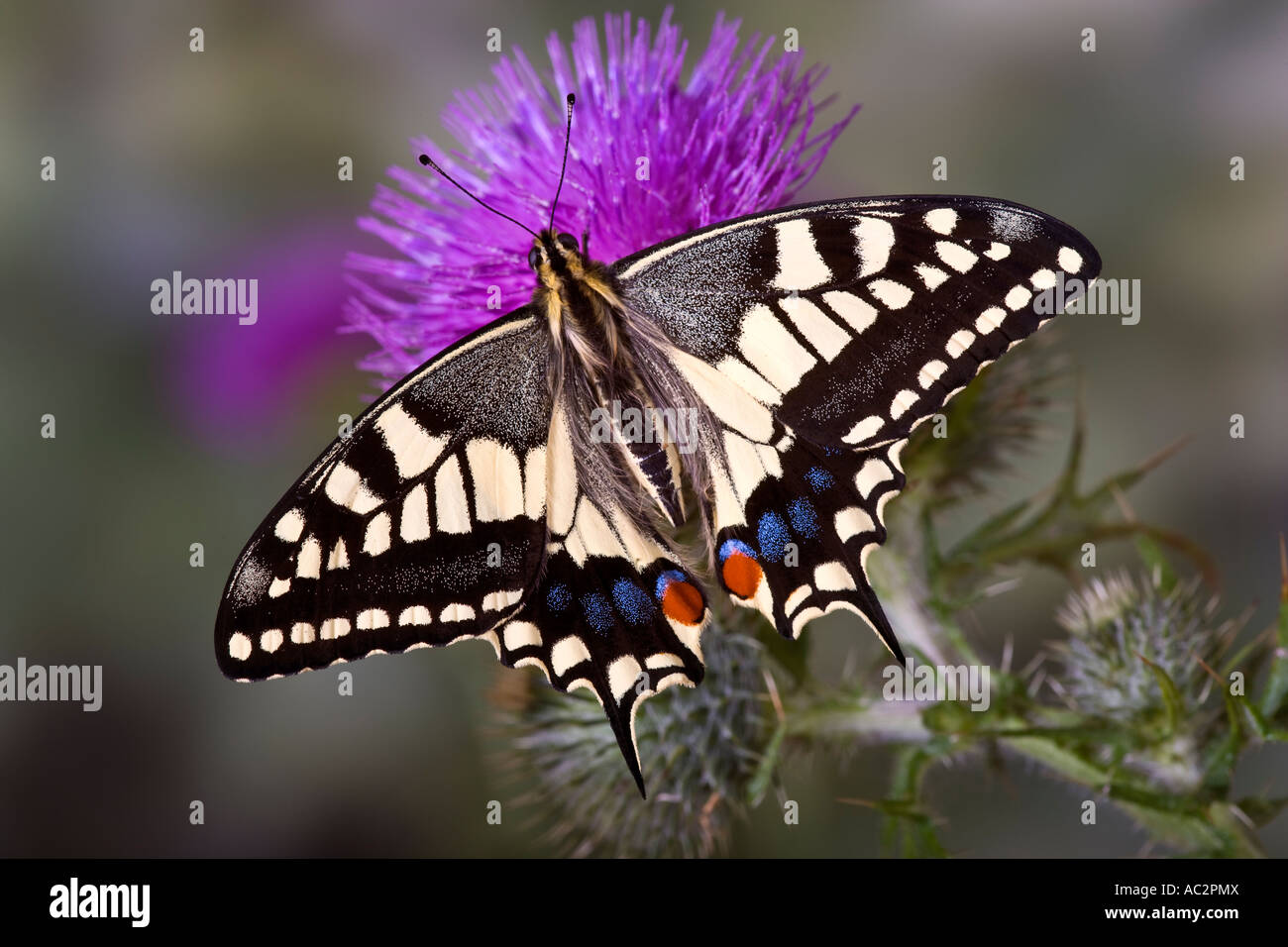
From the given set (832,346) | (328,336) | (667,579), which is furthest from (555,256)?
(328,336)

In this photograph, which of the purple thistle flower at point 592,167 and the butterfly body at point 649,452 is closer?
the butterfly body at point 649,452

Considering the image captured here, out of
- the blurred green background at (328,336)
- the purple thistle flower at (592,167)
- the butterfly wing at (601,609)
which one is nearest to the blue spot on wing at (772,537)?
the butterfly wing at (601,609)

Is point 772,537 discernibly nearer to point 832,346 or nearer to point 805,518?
point 805,518

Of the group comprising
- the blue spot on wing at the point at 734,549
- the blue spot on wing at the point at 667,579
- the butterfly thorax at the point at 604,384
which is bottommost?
the blue spot on wing at the point at 667,579

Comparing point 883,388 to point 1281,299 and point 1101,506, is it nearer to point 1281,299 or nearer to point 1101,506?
A: point 1101,506

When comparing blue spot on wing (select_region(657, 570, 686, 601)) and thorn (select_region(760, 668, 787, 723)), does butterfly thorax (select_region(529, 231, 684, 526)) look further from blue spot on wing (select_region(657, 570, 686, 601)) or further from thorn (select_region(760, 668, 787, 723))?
thorn (select_region(760, 668, 787, 723))

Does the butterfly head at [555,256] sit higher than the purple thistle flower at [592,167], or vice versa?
the purple thistle flower at [592,167]

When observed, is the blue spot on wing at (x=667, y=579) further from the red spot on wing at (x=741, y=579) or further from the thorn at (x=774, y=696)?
the thorn at (x=774, y=696)
